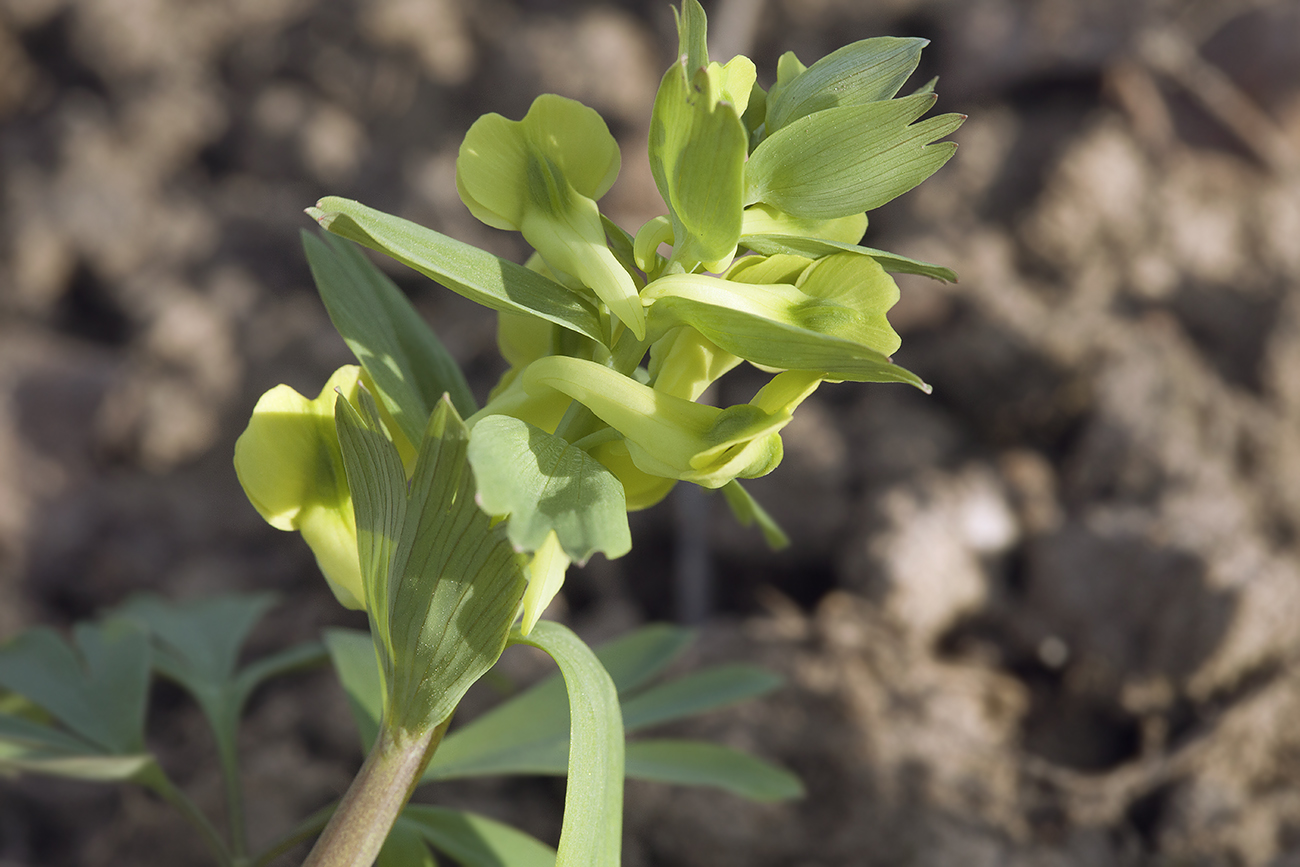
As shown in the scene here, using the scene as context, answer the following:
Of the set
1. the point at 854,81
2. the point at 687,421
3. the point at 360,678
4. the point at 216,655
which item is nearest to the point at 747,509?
the point at 687,421

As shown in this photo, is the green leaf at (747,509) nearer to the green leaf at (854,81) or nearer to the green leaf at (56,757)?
the green leaf at (854,81)

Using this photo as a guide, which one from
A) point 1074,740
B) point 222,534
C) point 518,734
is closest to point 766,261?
point 518,734

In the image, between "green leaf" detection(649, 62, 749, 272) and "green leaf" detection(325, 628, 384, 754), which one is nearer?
"green leaf" detection(649, 62, 749, 272)

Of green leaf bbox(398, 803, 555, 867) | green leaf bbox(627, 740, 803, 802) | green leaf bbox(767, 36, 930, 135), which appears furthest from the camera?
green leaf bbox(627, 740, 803, 802)

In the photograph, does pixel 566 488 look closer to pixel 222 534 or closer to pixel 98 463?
pixel 222 534

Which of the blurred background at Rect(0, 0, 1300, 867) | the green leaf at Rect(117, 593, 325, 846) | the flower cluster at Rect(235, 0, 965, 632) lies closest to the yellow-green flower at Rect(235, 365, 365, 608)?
the flower cluster at Rect(235, 0, 965, 632)

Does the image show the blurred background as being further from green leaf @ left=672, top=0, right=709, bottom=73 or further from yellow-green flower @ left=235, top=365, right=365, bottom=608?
green leaf @ left=672, top=0, right=709, bottom=73

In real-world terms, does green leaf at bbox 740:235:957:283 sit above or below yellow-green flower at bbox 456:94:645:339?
below
